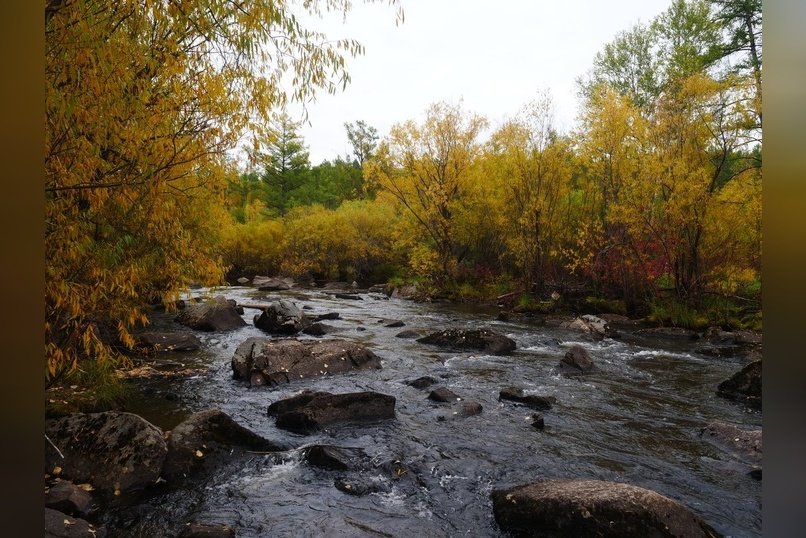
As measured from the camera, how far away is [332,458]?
18.6ft

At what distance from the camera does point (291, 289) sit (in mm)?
28719

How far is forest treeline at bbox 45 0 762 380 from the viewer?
155 inches

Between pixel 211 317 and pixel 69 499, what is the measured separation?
1050 centimetres

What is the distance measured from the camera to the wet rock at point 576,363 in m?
10.3

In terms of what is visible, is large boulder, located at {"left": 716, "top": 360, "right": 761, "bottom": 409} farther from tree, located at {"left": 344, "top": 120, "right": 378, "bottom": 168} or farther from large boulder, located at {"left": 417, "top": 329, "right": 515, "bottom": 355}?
tree, located at {"left": 344, "top": 120, "right": 378, "bottom": 168}

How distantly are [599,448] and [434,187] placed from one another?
19746mm

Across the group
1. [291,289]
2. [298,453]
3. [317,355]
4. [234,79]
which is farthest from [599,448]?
[291,289]

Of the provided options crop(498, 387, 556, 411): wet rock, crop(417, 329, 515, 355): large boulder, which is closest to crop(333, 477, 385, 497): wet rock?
crop(498, 387, 556, 411): wet rock

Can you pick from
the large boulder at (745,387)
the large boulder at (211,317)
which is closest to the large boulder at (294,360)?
the large boulder at (211,317)

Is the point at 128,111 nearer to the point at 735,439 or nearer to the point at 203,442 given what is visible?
the point at 203,442

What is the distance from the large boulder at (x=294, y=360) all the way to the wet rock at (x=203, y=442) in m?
2.96

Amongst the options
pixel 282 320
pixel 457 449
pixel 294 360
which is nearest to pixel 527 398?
pixel 457 449

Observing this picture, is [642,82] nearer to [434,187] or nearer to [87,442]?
[434,187]

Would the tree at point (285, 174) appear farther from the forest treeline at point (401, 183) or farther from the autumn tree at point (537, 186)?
the autumn tree at point (537, 186)
